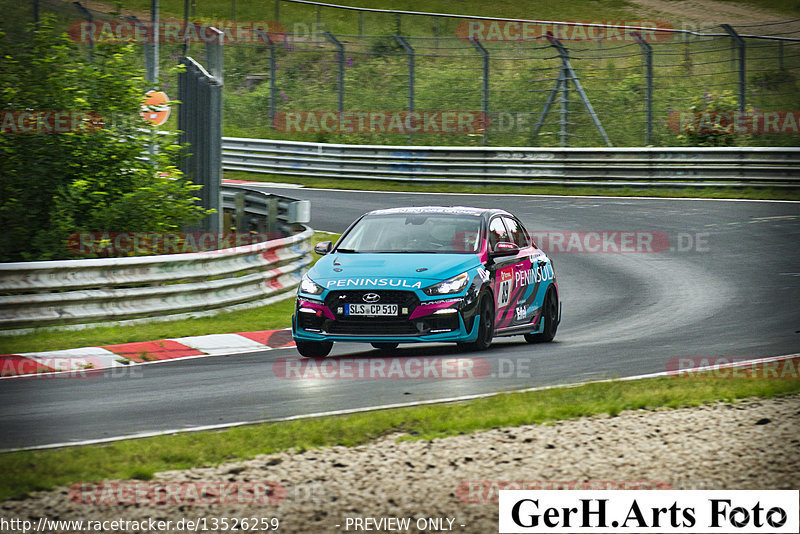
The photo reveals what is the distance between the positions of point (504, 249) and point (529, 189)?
17150 millimetres

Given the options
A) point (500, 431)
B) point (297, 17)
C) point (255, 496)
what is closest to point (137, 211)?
point (500, 431)

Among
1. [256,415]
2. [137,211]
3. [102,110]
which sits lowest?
[256,415]

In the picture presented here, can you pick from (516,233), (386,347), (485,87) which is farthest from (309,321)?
A: (485,87)

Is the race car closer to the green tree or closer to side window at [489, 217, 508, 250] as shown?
side window at [489, 217, 508, 250]

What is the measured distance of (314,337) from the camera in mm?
11375

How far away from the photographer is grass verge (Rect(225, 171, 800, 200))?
26.5 metres

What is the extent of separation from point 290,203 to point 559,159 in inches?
485

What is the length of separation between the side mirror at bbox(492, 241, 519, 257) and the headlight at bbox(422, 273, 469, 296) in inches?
33.0

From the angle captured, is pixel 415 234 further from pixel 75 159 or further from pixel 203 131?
pixel 203 131

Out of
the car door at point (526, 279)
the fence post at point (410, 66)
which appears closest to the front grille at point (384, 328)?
the car door at point (526, 279)

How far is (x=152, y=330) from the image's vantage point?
1350cm

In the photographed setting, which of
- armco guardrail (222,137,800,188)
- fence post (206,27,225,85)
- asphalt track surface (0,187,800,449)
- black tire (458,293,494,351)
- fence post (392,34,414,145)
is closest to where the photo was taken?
asphalt track surface (0,187,800,449)

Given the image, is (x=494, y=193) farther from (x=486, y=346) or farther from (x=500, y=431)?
(x=500, y=431)

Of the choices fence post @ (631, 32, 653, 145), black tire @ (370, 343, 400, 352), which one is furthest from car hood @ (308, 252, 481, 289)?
fence post @ (631, 32, 653, 145)
